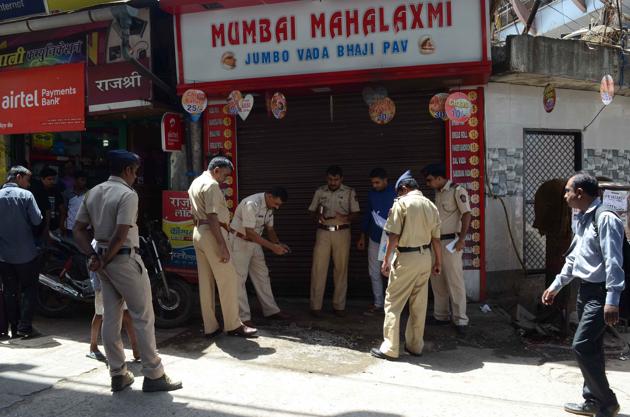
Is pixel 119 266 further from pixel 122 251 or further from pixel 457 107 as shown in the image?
pixel 457 107

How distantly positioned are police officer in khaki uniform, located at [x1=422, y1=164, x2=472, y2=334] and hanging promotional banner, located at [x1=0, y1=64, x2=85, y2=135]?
18.1 feet

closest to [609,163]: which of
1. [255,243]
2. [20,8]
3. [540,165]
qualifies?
[540,165]

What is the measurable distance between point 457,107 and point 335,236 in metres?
2.25

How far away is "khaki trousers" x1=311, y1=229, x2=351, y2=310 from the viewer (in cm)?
689

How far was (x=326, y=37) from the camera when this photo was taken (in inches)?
279

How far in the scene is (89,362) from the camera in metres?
Result: 5.14

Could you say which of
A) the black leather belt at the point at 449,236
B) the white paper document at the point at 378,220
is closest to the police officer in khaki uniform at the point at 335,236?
the white paper document at the point at 378,220

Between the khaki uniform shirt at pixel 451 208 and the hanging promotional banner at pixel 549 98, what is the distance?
2.33 m

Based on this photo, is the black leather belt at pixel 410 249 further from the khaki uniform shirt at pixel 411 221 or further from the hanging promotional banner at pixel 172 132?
the hanging promotional banner at pixel 172 132

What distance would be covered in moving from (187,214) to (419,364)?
3.86 metres

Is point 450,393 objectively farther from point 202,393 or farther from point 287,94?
point 287,94

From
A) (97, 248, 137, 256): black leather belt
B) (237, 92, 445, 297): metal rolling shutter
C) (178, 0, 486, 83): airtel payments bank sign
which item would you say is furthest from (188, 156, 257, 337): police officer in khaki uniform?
(178, 0, 486, 83): airtel payments bank sign

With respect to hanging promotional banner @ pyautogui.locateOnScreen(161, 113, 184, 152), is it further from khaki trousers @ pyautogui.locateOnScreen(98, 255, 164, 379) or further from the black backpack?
the black backpack

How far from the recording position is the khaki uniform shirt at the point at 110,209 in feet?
13.8
